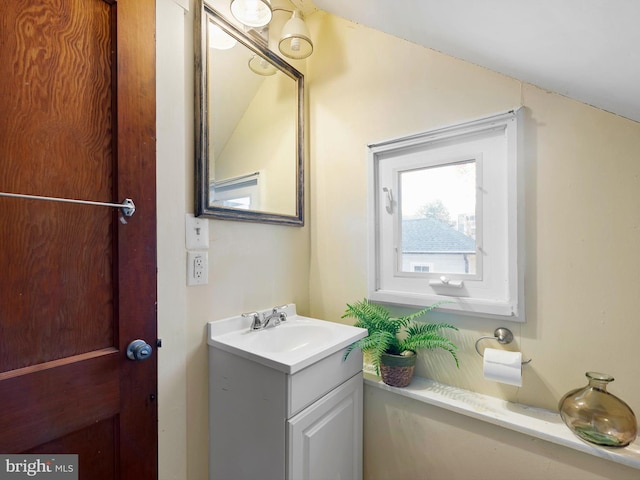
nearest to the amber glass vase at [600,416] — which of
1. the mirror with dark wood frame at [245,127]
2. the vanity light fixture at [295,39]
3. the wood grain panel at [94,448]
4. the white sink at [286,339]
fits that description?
the white sink at [286,339]

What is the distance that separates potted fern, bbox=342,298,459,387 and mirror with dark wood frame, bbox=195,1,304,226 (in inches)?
25.9

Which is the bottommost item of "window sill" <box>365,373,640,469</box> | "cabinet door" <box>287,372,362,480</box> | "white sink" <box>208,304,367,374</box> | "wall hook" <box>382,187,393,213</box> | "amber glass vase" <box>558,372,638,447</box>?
"cabinet door" <box>287,372,362,480</box>

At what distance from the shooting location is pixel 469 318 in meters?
1.24

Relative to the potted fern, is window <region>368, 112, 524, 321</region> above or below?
above

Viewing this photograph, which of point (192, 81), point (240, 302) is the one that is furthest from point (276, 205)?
point (192, 81)

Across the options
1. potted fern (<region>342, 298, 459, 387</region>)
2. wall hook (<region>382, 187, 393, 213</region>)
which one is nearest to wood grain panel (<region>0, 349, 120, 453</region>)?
potted fern (<region>342, 298, 459, 387</region>)

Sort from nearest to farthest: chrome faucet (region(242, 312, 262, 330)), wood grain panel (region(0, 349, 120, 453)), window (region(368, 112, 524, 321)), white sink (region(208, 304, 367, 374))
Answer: wood grain panel (region(0, 349, 120, 453))
white sink (region(208, 304, 367, 374))
window (region(368, 112, 524, 321))
chrome faucet (region(242, 312, 262, 330))

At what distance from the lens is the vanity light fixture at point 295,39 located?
4.66 feet

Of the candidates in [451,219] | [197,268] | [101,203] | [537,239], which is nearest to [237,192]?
[197,268]

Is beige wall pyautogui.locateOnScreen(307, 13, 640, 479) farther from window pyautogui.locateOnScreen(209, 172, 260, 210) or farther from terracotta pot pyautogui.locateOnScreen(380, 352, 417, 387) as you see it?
window pyautogui.locateOnScreen(209, 172, 260, 210)

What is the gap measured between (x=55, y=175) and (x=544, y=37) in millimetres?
1297

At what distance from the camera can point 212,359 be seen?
46.4 inches

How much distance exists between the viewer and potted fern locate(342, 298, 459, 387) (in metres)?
1.19

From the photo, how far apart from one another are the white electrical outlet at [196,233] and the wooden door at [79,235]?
0.14m
